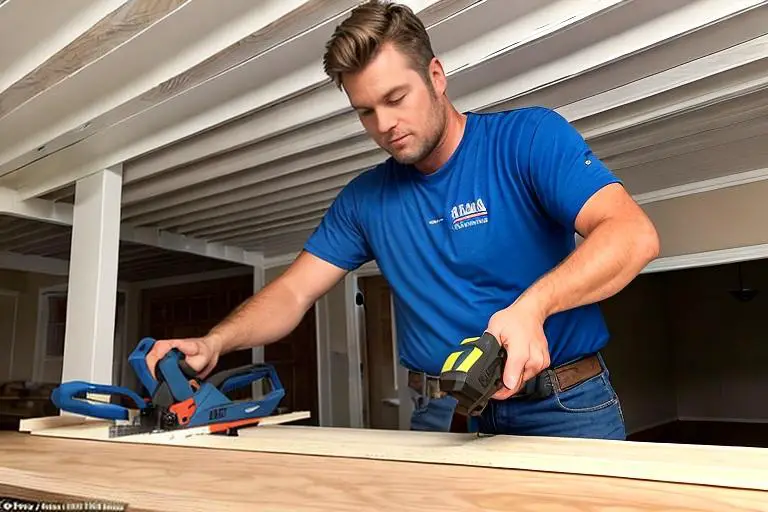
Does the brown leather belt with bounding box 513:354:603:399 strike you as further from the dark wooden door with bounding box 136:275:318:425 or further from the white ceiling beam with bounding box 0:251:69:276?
the white ceiling beam with bounding box 0:251:69:276

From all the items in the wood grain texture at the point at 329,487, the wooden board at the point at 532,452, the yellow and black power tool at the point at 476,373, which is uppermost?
the yellow and black power tool at the point at 476,373

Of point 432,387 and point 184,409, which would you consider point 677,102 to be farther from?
point 184,409

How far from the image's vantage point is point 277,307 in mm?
1515

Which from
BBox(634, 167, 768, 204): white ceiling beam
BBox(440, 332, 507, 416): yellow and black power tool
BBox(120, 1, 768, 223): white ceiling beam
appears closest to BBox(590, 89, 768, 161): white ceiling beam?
BBox(120, 1, 768, 223): white ceiling beam

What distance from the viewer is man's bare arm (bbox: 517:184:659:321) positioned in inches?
36.3

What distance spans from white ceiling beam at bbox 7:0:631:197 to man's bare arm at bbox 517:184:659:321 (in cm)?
97

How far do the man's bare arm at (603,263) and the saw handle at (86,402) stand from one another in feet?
3.32

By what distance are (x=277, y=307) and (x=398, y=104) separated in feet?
1.93

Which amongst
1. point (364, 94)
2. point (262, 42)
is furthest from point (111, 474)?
point (262, 42)

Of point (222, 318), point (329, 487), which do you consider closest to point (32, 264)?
point (222, 318)

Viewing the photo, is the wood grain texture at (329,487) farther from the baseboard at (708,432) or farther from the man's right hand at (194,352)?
the baseboard at (708,432)

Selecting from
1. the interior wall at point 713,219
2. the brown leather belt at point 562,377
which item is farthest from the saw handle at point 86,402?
the interior wall at point 713,219

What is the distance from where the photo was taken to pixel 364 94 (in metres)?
1.25

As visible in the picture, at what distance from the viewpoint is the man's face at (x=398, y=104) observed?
123 cm
